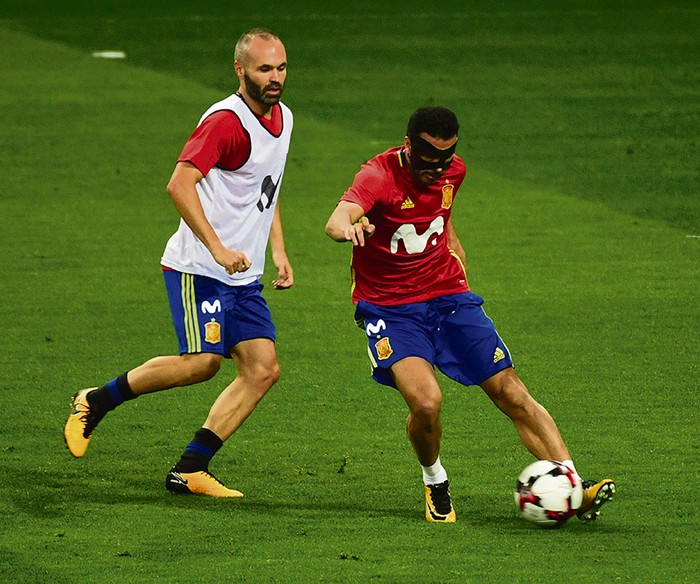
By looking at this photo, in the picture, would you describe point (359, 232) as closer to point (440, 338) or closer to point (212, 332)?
point (440, 338)

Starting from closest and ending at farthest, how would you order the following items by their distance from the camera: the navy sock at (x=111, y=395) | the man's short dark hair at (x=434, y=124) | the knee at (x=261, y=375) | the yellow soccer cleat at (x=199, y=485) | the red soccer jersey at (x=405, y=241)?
the man's short dark hair at (x=434, y=124), the red soccer jersey at (x=405, y=241), the yellow soccer cleat at (x=199, y=485), the knee at (x=261, y=375), the navy sock at (x=111, y=395)

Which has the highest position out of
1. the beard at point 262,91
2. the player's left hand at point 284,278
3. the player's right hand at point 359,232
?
the beard at point 262,91

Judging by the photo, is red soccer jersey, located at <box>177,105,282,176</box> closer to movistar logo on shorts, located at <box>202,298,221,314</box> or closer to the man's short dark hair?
movistar logo on shorts, located at <box>202,298,221,314</box>

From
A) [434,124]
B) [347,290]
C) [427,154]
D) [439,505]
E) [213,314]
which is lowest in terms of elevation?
[439,505]

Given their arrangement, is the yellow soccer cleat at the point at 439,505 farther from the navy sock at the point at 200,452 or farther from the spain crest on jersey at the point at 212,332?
the spain crest on jersey at the point at 212,332

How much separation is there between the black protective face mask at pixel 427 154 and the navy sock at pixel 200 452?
151cm

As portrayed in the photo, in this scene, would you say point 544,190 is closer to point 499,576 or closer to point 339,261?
point 339,261

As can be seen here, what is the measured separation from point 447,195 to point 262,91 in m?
0.93

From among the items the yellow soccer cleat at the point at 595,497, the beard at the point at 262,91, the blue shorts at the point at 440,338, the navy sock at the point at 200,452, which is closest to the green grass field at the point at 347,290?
the yellow soccer cleat at the point at 595,497

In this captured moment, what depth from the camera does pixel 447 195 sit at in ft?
21.0

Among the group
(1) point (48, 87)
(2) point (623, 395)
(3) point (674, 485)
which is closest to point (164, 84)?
(1) point (48, 87)

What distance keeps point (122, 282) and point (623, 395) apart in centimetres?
391

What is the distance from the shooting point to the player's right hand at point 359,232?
5.75 meters

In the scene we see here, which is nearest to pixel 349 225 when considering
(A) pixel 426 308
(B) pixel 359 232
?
(B) pixel 359 232
